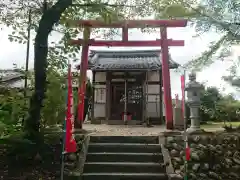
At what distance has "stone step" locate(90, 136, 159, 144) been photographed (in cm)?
802

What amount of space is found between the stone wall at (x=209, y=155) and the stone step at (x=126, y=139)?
0.43 metres

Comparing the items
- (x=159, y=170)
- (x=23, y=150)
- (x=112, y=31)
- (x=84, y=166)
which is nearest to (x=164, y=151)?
(x=159, y=170)

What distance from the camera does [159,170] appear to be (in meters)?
6.77

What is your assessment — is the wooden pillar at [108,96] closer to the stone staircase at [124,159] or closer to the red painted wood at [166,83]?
the red painted wood at [166,83]

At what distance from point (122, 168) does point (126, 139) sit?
1.36 meters

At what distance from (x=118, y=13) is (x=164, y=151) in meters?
3.72

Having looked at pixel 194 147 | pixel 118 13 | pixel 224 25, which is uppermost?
pixel 118 13

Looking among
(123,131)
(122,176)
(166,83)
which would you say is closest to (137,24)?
(166,83)

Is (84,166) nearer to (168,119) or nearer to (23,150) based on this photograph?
(23,150)

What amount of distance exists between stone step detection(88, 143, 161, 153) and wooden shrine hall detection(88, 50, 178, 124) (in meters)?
7.88

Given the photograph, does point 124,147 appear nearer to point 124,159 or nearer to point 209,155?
point 124,159

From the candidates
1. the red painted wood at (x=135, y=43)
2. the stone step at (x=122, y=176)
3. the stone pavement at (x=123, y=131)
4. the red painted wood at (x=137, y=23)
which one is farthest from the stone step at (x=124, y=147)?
the red painted wood at (x=135, y=43)

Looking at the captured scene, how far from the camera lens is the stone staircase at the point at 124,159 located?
647cm

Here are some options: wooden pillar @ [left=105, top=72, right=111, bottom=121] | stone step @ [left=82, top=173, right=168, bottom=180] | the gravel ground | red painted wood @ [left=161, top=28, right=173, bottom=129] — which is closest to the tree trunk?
stone step @ [left=82, top=173, right=168, bottom=180]
